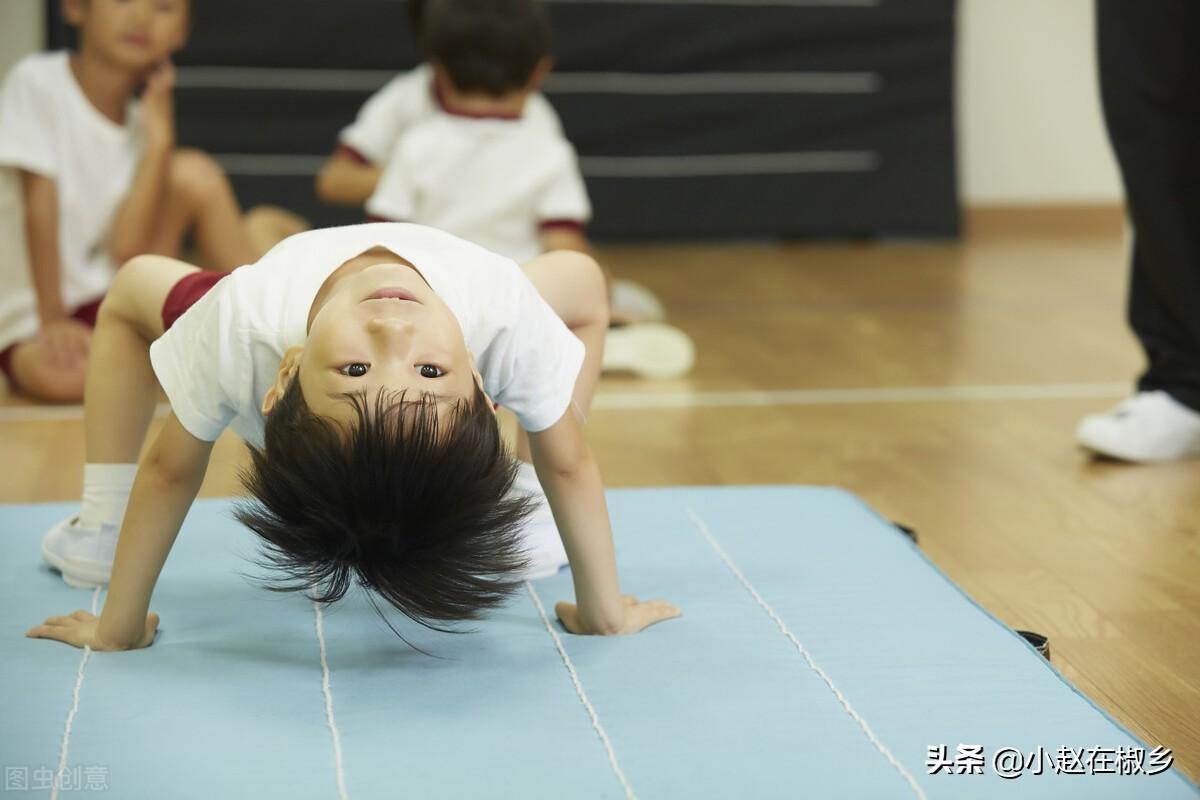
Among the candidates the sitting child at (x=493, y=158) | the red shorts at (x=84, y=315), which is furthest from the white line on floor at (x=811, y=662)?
the red shorts at (x=84, y=315)

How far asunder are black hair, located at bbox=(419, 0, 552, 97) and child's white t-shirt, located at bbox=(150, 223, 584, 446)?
3.66 ft

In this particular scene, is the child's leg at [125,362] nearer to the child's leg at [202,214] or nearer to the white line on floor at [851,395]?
the white line on floor at [851,395]

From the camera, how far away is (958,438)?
6.79ft

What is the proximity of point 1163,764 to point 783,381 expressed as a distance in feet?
4.81

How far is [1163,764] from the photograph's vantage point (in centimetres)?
102

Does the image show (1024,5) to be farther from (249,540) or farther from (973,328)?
(249,540)

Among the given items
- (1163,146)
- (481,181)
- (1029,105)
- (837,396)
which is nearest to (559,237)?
(481,181)

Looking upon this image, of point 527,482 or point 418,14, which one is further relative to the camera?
point 418,14

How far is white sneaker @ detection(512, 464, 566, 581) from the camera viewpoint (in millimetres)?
1434

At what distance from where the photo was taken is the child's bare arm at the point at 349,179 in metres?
2.56

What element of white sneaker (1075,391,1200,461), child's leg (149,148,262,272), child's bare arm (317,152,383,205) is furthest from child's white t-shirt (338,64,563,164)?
white sneaker (1075,391,1200,461)

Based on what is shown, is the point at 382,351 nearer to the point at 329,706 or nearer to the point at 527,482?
the point at 329,706

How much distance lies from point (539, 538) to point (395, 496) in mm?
428

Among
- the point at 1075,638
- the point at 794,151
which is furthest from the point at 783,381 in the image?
the point at 794,151
